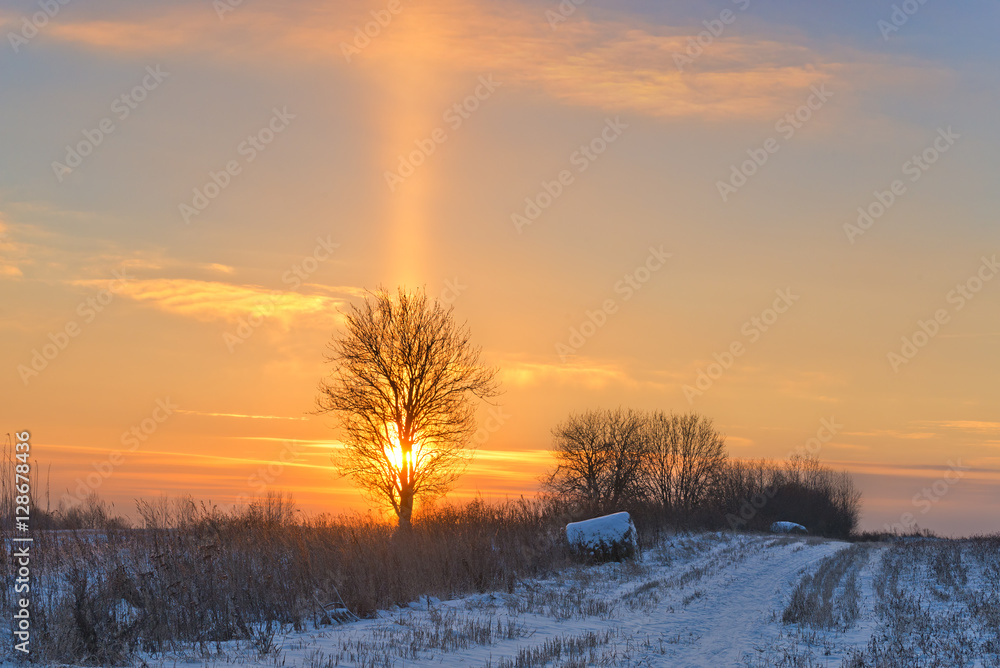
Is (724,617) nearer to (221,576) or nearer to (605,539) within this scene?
Answer: (221,576)

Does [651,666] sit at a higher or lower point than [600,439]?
lower

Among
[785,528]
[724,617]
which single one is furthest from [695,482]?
[724,617]

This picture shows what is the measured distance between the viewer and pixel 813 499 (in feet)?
306

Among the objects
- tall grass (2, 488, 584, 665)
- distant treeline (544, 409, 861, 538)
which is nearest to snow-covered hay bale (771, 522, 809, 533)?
distant treeline (544, 409, 861, 538)

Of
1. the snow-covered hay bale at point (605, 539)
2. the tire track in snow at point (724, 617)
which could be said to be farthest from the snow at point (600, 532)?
the tire track in snow at point (724, 617)

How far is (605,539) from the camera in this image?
2458 centimetres

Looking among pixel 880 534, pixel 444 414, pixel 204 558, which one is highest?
pixel 444 414

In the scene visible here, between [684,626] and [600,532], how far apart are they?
12362 millimetres

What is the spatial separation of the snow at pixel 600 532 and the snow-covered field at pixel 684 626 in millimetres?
3993

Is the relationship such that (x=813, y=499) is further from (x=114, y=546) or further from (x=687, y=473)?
(x=114, y=546)

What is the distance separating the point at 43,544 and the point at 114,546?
1.20m

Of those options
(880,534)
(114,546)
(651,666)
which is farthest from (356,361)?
(880,534)

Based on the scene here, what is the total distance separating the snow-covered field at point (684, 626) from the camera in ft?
31.8

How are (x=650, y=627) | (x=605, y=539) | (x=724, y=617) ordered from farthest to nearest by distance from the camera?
(x=605, y=539)
(x=724, y=617)
(x=650, y=627)
